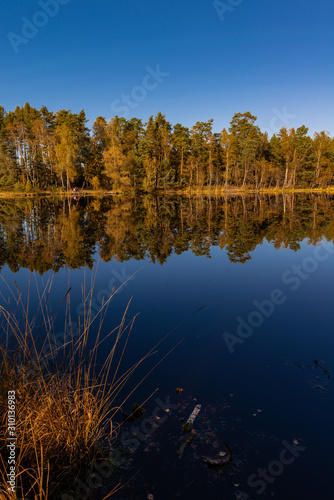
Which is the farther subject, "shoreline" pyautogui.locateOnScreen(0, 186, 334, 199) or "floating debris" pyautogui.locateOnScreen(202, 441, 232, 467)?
"shoreline" pyautogui.locateOnScreen(0, 186, 334, 199)

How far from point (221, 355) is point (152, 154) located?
6436cm

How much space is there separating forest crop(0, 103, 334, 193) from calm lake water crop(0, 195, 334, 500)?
155 ft

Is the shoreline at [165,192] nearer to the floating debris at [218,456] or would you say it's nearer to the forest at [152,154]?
the forest at [152,154]

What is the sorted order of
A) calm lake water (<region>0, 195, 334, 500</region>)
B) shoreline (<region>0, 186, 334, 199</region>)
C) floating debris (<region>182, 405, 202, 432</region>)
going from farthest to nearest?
shoreline (<region>0, 186, 334, 199</region>) < floating debris (<region>182, 405, 202, 432</region>) < calm lake water (<region>0, 195, 334, 500</region>)

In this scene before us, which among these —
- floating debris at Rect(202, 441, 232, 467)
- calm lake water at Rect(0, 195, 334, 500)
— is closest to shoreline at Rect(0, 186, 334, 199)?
calm lake water at Rect(0, 195, 334, 500)

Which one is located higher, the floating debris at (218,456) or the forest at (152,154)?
the forest at (152,154)

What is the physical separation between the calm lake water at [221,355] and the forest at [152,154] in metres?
47.3

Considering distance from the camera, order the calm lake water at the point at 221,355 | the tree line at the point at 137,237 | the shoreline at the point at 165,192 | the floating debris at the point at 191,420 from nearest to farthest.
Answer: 1. the calm lake water at the point at 221,355
2. the floating debris at the point at 191,420
3. the tree line at the point at 137,237
4. the shoreline at the point at 165,192

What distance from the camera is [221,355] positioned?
20.0 ft

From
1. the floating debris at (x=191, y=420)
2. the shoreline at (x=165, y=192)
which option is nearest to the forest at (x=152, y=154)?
the shoreline at (x=165, y=192)

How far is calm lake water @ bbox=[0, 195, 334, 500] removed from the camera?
3.49m

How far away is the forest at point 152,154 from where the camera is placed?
57.1 metres

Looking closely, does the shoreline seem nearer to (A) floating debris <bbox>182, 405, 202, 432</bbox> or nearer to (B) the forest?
(B) the forest

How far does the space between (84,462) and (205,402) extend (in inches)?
78.1
